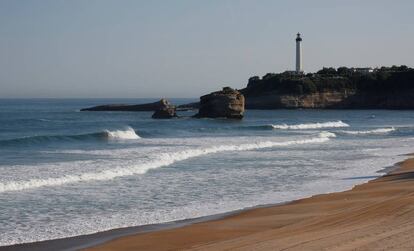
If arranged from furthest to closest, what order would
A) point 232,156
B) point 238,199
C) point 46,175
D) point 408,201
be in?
point 232,156, point 46,175, point 238,199, point 408,201

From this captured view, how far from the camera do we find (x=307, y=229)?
10.4 metres

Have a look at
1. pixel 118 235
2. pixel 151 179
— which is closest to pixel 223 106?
pixel 151 179

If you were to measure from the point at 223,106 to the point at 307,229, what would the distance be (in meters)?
57.4

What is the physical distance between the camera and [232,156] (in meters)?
26.3

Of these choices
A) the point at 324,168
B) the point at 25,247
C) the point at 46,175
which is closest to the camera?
the point at 25,247

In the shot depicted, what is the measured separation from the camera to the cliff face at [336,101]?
98.2 meters

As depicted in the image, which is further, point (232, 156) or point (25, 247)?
point (232, 156)

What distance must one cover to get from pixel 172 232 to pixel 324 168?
37.5ft

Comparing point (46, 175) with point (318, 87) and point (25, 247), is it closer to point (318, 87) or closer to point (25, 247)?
point (25, 247)

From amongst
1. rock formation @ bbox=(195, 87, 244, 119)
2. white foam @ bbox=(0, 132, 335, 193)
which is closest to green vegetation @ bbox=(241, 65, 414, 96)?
rock formation @ bbox=(195, 87, 244, 119)

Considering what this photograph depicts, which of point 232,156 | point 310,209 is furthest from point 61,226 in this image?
point 232,156

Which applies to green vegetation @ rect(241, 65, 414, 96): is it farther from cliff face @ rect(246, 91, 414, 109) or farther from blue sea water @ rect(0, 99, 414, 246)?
blue sea water @ rect(0, 99, 414, 246)

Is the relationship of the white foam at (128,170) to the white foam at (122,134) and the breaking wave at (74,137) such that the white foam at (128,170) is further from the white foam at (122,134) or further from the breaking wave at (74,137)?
the white foam at (122,134)

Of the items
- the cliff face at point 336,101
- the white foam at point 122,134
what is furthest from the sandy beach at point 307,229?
the cliff face at point 336,101
